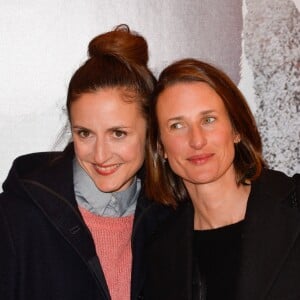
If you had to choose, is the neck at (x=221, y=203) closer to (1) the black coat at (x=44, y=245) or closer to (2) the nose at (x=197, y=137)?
(2) the nose at (x=197, y=137)

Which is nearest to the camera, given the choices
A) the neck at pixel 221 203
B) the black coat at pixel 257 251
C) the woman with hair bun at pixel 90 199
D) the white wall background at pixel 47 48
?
the black coat at pixel 257 251

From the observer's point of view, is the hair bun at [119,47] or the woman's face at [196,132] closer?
the woman's face at [196,132]

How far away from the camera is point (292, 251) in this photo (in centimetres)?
153

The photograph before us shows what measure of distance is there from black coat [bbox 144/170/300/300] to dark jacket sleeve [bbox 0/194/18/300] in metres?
0.42

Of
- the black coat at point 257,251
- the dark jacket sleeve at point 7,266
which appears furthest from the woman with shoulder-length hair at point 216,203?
the dark jacket sleeve at point 7,266

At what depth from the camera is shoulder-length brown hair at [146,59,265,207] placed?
1692 mm

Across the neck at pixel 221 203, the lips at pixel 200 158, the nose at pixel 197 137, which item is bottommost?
the neck at pixel 221 203

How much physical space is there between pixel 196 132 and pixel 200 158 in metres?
0.08

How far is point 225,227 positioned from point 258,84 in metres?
0.78

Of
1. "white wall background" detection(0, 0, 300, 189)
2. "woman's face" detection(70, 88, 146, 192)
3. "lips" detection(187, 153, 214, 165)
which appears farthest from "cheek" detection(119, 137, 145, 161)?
"white wall background" detection(0, 0, 300, 189)

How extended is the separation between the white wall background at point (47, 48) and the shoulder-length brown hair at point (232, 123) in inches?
18.3

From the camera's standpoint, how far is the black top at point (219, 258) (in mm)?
1598

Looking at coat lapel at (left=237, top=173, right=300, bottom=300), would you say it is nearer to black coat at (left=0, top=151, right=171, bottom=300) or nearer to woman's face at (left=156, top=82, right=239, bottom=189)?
woman's face at (left=156, top=82, right=239, bottom=189)

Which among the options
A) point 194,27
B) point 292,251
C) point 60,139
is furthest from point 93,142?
point 194,27
